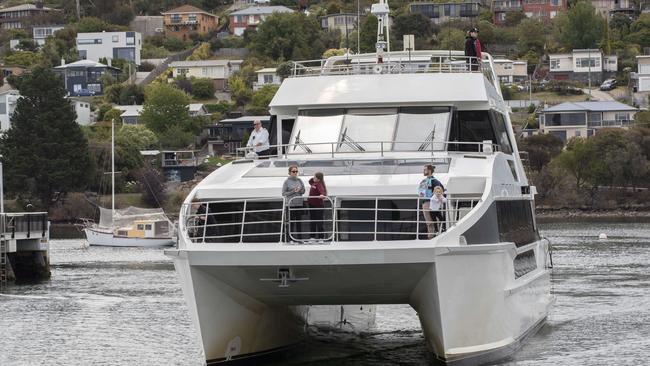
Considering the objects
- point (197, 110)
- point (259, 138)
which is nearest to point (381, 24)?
point (259, 138)

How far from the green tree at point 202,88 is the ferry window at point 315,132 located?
13820cm

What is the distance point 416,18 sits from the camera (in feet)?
574

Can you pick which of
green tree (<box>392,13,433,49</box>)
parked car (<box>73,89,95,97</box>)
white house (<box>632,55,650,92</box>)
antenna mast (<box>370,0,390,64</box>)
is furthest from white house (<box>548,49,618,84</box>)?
antenna mast (<box>370,0,390,64</box>)

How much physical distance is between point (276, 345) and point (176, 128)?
113 m

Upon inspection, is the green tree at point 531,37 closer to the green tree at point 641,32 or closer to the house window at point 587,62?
the green tree at point 641,32

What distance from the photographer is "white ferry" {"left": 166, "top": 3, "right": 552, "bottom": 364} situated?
23719mm

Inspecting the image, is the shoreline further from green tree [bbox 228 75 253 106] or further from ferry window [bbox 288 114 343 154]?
ferry window [bbox 288 114 343 154]

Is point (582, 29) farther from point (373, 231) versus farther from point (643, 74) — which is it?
point (373, 231)

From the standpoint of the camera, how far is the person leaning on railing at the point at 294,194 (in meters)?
24.2

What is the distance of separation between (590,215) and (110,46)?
94.2 meters

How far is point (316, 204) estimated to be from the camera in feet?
79.9

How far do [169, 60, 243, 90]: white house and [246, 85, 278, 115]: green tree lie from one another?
17.7 m

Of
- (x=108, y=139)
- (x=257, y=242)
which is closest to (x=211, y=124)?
(x=108, y=139)

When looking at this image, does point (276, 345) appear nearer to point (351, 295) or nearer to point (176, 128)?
point (351, 295)
